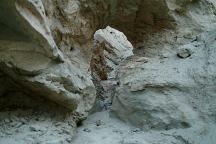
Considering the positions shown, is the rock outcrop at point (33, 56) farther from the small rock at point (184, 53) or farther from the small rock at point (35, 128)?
the small rock at point (184, 53)

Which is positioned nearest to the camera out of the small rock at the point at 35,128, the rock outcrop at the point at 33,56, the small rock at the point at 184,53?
the rock outcrop at the point at 33,56

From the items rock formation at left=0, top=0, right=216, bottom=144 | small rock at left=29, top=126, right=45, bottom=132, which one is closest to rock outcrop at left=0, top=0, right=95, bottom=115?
rock formation at left=0, top=0, right=216, bottom=144

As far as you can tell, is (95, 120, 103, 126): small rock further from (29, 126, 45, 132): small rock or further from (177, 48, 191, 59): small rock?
(177, 48, 191, 59): small rock

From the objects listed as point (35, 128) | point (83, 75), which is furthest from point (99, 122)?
point (35, 128)

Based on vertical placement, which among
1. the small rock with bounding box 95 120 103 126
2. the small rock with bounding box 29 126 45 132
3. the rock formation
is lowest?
the small rock with bounding box 29 126 45 132

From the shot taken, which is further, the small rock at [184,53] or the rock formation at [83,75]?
the small rock at [184,53]

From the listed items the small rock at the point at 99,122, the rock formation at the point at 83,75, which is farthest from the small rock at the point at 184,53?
the small rock at the point at 99,122

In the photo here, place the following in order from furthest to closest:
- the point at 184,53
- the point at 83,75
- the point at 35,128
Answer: the point at 184,53
the point at 83,75
the point at 35,128

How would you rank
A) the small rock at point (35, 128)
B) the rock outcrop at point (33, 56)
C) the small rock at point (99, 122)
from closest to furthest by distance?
the rock outcrop at point (33, 56), the small rock at point (35, 128), the small rock at point (99, 122)

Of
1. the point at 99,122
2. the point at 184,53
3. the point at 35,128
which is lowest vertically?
the point at 35,128

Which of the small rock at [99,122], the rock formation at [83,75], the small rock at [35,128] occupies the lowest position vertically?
the small rock at [35,128]

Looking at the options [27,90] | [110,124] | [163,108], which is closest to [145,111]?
[163,108]

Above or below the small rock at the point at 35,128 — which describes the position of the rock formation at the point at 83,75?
above

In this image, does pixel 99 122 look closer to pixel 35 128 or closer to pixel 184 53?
pixel 35 128
